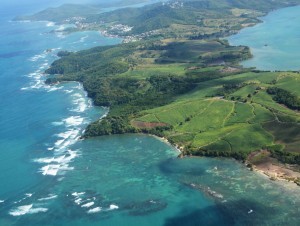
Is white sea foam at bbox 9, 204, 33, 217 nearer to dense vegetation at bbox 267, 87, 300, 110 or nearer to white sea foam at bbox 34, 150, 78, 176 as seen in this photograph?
white sea foam at bbox 34, 150, 78, 176

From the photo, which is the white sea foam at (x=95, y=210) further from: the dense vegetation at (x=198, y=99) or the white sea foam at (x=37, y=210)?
the dense vegetation at (x=198, y=99)

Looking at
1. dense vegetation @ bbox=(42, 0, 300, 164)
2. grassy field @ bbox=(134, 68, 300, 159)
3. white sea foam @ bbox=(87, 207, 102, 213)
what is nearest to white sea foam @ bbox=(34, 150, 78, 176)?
dense vegetation @ bbox=(42, 0, 300, 164)

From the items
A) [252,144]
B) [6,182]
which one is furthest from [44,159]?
[252,144]

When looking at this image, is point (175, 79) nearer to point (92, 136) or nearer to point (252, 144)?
point (92, 136)

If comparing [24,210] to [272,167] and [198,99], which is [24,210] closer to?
[272,167]

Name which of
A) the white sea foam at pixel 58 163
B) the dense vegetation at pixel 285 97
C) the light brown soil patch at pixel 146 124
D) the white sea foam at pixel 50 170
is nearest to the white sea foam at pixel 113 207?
the white sea foam at pixel 58 163

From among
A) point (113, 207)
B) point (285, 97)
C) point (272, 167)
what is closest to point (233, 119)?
point (285, 97)
